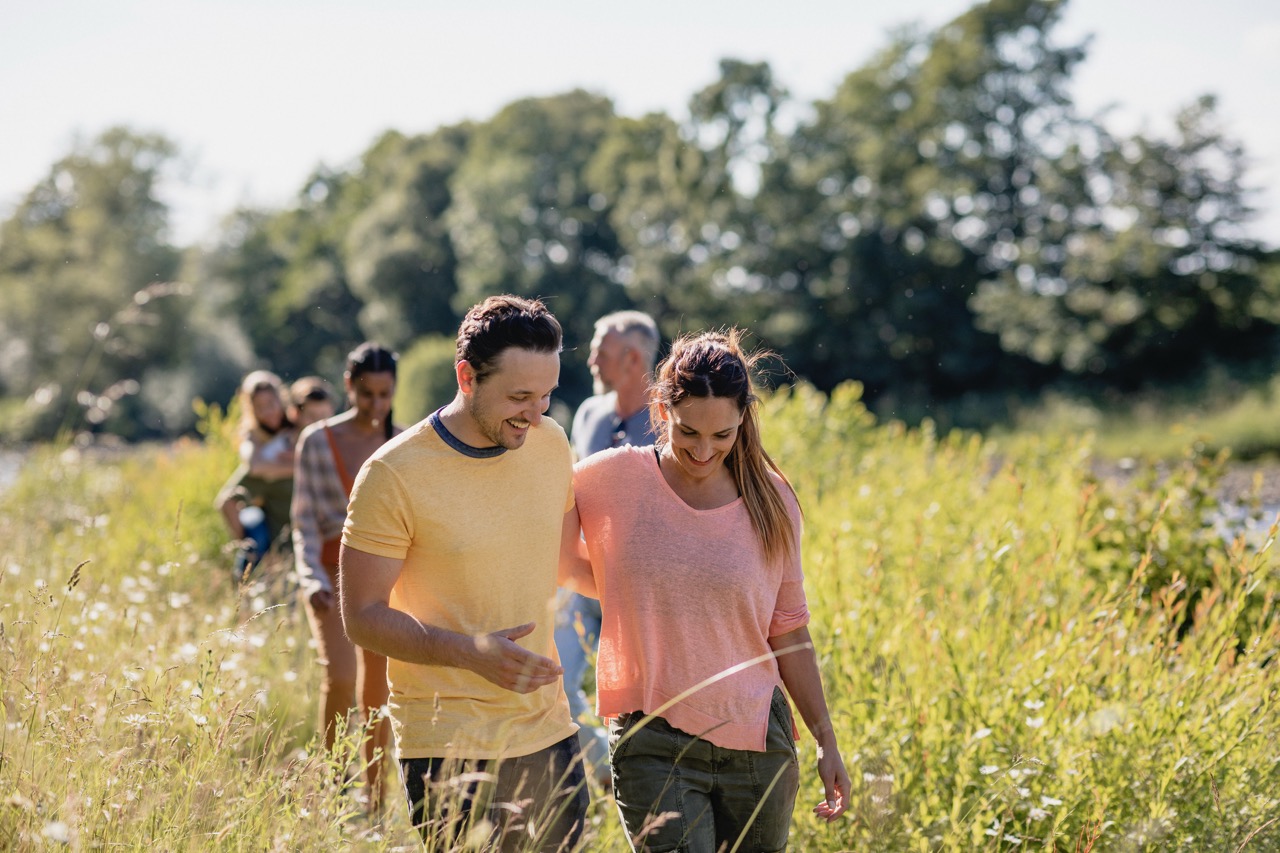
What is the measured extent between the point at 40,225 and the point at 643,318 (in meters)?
49.4

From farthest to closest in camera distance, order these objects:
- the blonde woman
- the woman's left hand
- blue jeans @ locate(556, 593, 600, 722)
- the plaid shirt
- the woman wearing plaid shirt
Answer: the blonde woman < blue jeans @ locate(556, 593, 600, 722) < the plaid shirt < the woman wearing plaid shirt < the woman's left hand

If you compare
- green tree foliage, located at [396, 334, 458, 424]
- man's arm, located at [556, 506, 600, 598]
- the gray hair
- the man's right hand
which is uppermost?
the gray hair

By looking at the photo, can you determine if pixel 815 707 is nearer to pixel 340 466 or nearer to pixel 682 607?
pixel 682 607

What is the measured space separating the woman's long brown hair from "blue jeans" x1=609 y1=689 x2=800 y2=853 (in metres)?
0.46

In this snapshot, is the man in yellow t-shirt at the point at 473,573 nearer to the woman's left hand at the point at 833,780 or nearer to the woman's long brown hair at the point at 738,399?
the woman's long brown hair at the point at 738,399

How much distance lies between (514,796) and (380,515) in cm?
72

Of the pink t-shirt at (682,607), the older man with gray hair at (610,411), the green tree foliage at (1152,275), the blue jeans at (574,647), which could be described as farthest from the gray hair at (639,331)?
the green tree foliage at (1152,275)

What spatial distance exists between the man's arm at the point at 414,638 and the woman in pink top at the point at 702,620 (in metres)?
0.34

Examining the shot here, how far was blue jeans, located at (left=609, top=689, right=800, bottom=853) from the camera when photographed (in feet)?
8.95

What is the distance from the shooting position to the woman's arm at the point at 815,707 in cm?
286

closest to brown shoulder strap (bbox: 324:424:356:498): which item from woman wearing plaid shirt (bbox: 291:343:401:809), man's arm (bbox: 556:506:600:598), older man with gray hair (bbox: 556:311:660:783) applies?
woman wearing plaid shirt (bbox: 291:343:401:809)

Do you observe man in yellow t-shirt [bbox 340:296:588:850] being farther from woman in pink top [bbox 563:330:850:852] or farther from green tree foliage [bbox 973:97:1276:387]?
green tree foliage [bbox 973:97:1276:387]

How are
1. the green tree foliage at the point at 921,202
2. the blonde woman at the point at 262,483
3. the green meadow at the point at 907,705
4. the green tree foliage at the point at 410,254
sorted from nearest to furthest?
the green meadow at the point at 907,705
the blonde woman at the point at 262,483
the green tree foliage at the point at 921,202
the green tree foliage at the point at 410,254

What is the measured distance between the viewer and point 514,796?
2607 millimetres
